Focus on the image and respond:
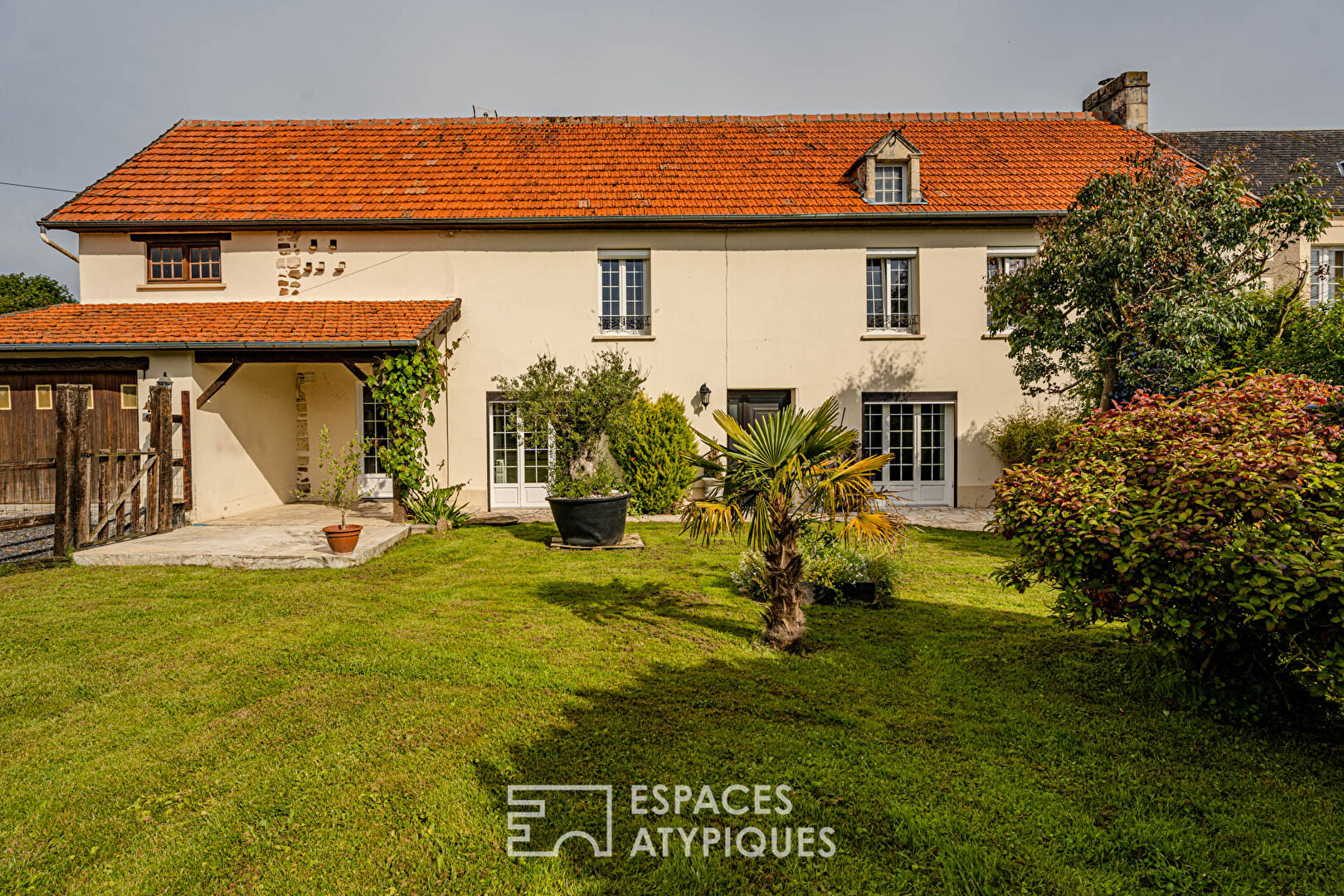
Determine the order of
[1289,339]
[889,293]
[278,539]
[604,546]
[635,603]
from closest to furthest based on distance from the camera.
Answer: [635,603]
[278,539]
[604,546]
[1289,339]
[889,293]

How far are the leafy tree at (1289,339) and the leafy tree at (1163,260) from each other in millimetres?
500

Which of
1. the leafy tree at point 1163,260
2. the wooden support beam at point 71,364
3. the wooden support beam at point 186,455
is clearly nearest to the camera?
the leafy tree at point 1163,260

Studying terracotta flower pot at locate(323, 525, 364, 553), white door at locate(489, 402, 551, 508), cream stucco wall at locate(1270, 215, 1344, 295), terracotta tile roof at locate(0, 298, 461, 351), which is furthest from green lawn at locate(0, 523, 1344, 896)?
cream stucco wall at locate(1270, 215, 1344, 295)

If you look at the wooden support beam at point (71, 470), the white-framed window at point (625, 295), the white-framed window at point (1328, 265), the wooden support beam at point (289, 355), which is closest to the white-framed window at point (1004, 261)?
the white-framed window at point (625, 295)

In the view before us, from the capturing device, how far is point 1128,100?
14.9m

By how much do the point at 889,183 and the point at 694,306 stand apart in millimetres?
4805

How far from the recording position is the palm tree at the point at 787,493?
4.68m

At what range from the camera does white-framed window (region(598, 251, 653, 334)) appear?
1277cm

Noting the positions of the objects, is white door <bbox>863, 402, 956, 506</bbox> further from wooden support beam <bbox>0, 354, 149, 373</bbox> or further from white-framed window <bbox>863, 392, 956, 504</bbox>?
wooden support beam <bbox>0, 354, 149, 373</bbox>

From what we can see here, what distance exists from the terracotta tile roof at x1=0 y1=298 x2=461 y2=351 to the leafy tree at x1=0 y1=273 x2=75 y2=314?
1225 inches

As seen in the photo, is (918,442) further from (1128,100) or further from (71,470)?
(71,470)

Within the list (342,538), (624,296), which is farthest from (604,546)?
(624,296)

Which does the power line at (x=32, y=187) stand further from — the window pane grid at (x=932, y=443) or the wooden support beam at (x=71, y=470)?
the window pane grid at (x=932, y=443)

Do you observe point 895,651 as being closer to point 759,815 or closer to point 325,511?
point 759,815
